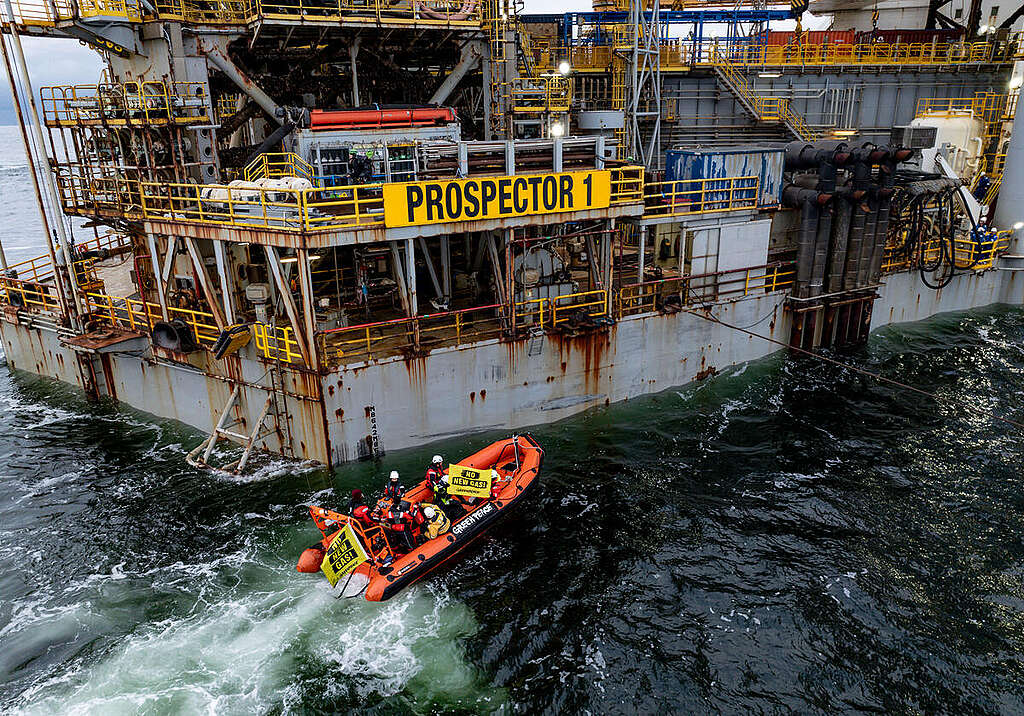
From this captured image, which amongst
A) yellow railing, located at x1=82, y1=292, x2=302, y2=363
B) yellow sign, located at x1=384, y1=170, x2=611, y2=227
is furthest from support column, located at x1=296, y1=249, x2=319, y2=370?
yellow sign, located at x1=384, y1=170, x2=611, y2=227

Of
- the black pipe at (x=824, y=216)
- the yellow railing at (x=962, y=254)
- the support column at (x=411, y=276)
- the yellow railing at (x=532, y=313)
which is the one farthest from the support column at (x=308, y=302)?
the yellow railing at (x=962, y=254)

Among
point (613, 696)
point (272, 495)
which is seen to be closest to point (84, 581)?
point (272, 495)

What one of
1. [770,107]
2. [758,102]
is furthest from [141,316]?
[770,107]

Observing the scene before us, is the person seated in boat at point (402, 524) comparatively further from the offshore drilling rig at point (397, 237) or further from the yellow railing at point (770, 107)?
the yellow railing at point (770, 107)

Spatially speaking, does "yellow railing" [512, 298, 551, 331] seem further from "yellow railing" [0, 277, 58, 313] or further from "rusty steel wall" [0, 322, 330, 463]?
"yellow railing" [0, 277, 58, 313]

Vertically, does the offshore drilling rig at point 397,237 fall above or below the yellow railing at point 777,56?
below
